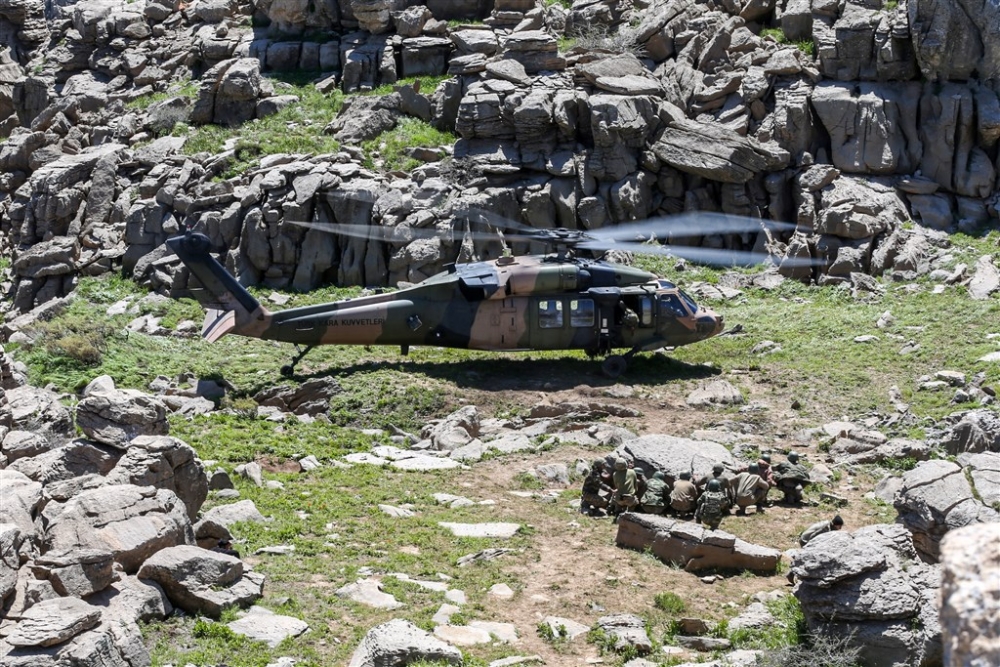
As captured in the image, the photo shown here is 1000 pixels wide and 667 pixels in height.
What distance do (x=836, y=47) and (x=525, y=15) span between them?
1018 centimetres

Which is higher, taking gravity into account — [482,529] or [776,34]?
[776,34]

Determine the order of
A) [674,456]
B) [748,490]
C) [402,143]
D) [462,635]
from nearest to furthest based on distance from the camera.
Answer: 1. [462,635]
2. [748,490]
3. [674,456]
4. [402,143]

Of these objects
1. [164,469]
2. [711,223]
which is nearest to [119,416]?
[164,469]

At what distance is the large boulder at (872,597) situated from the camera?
12109 mm

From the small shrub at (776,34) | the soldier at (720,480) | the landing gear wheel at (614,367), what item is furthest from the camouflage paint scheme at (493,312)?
the small shrub at (776,34)

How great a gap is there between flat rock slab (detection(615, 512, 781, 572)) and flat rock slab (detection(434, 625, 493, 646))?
341cm

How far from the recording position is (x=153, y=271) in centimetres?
3328

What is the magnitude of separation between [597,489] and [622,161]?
17401 millimetres

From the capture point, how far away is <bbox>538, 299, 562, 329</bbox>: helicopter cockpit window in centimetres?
2597

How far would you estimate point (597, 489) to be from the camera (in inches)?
704

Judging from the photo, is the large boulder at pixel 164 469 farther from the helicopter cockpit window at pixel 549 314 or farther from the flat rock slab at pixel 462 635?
the helicopter cockpit window at pixel 549 314

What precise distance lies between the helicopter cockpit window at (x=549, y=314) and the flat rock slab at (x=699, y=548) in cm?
1022

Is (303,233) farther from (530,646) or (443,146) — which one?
(530,646)

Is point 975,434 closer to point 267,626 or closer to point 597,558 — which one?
point 597,558
